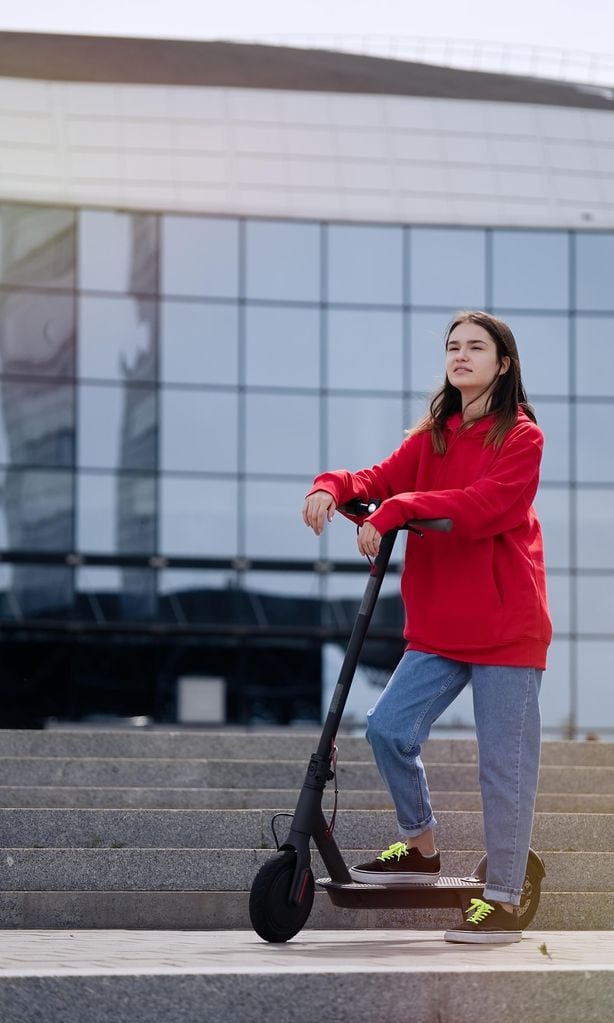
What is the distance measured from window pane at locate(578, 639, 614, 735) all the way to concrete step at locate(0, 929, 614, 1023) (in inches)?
755

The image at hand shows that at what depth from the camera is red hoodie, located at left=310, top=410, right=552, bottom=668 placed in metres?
4.62

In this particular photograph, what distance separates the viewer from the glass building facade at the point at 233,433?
22.4 meters

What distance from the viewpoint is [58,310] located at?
22703 mm

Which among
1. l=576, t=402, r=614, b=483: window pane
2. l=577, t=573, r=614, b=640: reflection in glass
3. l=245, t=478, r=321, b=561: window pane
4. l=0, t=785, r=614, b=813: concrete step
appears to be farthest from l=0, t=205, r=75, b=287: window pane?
l=0, t=785, r=614, b=813: concrete step

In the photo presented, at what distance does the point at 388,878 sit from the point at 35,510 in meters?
18.1

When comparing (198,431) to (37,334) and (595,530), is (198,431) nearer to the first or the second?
(37,334)

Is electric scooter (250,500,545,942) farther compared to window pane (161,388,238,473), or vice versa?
A: window pane (161,388,238,473)

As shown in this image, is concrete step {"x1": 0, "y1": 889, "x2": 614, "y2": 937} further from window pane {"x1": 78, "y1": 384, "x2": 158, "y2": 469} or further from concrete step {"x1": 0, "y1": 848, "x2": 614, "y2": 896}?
window pane {"x1": 78, "y1": 384, "x2": 158, "y2": 469}

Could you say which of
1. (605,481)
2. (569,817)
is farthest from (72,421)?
(569,817)

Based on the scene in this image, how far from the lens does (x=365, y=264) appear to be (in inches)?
922

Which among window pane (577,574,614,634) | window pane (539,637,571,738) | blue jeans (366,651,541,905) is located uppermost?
blue jeans (366,651,541,905)

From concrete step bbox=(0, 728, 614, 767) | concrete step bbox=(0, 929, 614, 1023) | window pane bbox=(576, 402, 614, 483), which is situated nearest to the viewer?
concrete step bbox=(0, 929, 614, 1023)

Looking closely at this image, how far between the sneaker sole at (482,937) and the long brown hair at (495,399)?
1446 millimetres

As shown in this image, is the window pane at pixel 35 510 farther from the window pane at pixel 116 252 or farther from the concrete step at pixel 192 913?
the concrete step at pixel 192 913
